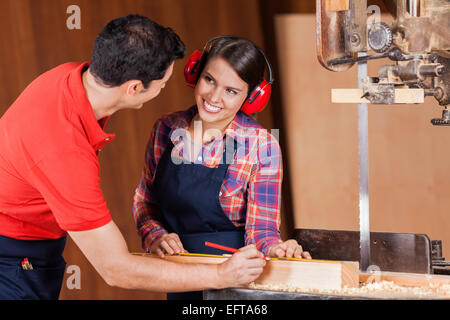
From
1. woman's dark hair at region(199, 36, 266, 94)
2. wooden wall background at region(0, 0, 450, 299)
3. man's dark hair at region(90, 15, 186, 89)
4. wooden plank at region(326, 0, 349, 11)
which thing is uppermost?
wooden plank at region(326, 0, 349, 11)

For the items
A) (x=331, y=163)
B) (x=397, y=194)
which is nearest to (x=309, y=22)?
(x=331, y=163)

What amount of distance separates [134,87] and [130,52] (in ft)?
0.39

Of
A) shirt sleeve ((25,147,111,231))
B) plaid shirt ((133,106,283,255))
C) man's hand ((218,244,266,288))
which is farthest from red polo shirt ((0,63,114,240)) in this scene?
plaid shirt ((133,106,283,255))

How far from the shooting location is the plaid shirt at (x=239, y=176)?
2.27 meters

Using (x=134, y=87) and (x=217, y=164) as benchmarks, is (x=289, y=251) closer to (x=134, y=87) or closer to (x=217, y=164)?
(x=217, y=164)

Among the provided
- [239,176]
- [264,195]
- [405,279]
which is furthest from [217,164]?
[405,279]

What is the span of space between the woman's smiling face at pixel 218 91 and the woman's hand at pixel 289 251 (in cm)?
51

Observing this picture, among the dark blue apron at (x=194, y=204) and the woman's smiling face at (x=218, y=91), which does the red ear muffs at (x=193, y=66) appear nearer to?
the woman's smiling face at (x=218, y=91)

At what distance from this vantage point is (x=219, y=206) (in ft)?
7.61

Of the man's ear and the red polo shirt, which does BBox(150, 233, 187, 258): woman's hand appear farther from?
the man's ear

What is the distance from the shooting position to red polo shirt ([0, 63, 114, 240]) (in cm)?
157
